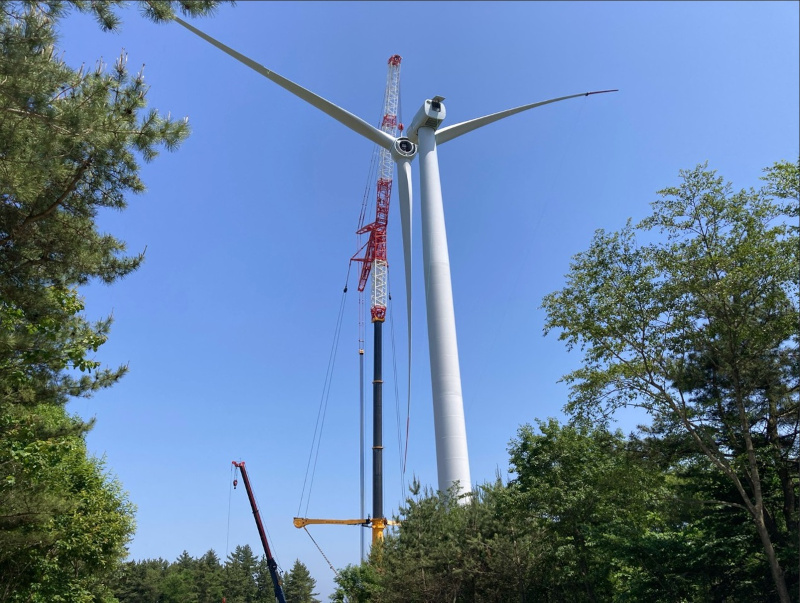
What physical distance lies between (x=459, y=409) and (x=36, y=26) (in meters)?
22.6

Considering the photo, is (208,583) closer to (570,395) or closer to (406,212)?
(406,212)

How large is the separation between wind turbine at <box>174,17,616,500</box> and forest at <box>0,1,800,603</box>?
8.98 ft

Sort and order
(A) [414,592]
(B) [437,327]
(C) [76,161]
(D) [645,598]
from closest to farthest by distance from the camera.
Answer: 1. (C) [76,161]
2. (D) [645,598]
3. (A) [414,592]
4. (B) [437,327]

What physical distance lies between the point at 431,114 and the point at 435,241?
880 cm

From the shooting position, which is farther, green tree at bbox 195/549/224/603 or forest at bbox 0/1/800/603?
green tree at bbox 195/549/224/603

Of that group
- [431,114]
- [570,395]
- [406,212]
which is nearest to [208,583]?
[406,212]

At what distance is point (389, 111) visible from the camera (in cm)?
7506

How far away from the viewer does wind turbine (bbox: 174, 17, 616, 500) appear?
28391 mm

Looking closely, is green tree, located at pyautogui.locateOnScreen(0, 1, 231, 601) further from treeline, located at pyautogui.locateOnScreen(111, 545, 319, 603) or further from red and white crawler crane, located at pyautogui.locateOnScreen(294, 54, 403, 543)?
treeline, located at pyautogui.locateOnScreen(111, 545, 319, 603)

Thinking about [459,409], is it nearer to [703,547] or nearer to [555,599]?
[555,599]

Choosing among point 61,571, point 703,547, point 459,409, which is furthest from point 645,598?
point 61,571

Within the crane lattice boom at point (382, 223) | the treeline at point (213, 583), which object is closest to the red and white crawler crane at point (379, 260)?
the crane lattice boom at point (382, 223)

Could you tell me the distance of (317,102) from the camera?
3481 centimetres

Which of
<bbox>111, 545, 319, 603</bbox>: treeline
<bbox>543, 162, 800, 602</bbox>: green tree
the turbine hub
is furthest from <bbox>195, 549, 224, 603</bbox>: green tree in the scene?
<bbox>543, 162, 800, 602</bbox>: green tree
